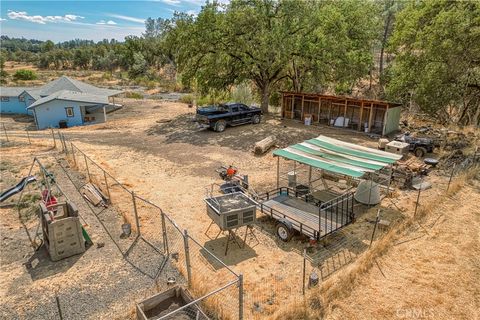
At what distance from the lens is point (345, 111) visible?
79.8 ft

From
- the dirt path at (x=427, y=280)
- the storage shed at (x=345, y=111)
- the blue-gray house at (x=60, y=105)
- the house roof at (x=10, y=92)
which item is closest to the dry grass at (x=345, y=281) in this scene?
the dirt path at (x=427, y=280)

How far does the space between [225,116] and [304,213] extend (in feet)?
46.7

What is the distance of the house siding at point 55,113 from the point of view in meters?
29.8

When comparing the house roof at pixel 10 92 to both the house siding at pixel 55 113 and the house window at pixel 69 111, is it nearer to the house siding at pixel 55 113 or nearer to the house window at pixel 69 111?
the house siding at pixel 55 113

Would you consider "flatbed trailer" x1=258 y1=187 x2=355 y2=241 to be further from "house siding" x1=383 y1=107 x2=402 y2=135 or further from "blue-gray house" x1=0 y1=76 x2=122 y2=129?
"blue-gray house" x1=0 y1=76 x2=122 y2=129

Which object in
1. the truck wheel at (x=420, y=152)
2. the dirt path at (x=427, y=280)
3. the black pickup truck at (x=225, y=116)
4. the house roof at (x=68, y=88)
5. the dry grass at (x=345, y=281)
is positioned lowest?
the dirt path at (x=427, y=280)

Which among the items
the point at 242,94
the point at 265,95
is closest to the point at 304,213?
the point at 265,95

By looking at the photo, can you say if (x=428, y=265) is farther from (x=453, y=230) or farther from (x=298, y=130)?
(x=298, y=130)

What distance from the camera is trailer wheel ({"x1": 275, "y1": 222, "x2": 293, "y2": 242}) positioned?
10375 millimetres

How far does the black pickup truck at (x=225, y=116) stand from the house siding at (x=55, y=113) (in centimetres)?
1504

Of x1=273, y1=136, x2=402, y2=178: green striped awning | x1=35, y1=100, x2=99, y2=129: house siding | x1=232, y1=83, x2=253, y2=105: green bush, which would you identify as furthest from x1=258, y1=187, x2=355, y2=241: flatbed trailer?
x1=35, y1=100, x2=99, y2=129: house siding

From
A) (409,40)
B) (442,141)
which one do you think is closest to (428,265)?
(442,141)

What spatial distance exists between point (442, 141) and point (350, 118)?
6437 millimetres

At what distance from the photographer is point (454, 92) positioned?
68.9 ft
